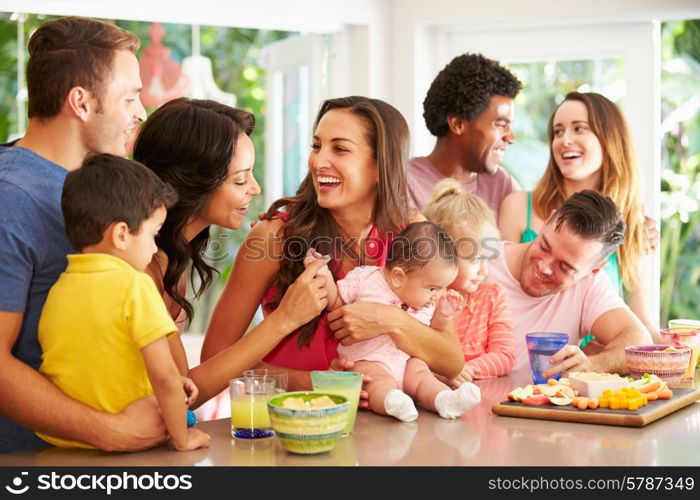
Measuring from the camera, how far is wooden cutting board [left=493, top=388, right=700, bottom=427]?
2.00 metres

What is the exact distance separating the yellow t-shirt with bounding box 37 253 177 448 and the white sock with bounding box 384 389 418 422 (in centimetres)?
57

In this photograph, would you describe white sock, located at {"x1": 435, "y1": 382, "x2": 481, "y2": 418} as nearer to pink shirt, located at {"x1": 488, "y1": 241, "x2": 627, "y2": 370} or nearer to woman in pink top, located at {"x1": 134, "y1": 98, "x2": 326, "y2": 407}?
woman in pink top, located at {"x1": 134, "y1": 98, "x2": 326, "y2": 407}

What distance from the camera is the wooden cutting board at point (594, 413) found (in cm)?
200

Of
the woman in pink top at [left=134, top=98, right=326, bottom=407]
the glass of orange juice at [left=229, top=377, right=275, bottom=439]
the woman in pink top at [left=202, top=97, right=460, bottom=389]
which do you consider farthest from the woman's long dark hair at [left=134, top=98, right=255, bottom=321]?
the glass of orange juice at [left=229, top=377, right=275, bottom=439]

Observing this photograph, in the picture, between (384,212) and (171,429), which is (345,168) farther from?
(171,429)

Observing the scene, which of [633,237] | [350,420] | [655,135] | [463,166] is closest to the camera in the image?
[350,420]

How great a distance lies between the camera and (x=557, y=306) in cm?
287

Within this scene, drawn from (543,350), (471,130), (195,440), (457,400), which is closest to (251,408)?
(195,440)

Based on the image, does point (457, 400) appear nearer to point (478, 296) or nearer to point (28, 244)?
point (478, 296)

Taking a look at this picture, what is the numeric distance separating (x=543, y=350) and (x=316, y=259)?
0.65 m

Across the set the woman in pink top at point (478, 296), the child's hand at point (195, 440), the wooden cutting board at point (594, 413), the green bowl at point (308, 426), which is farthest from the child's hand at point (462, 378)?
the child's hand at point (195, 440)

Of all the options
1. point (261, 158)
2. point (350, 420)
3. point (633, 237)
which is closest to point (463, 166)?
point (633, 237)

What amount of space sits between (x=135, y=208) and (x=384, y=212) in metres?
0.98

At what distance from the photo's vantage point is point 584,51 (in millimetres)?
4574
